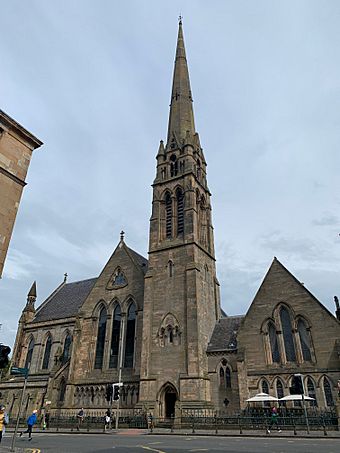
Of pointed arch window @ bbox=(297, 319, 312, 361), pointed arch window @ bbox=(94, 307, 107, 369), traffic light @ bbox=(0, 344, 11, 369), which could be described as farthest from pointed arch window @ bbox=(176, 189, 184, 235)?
traffic light @ bbox=(0, 344, 11, 369)

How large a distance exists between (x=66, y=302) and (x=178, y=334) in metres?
22.7

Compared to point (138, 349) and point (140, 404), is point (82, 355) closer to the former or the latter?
point (138, 349)

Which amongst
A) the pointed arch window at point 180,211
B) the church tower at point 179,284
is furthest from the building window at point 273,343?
the pointed arch window at point 180,211

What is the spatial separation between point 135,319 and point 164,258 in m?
6.64

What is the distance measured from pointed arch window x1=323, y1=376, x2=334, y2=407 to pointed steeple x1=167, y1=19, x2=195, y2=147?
30023 mm

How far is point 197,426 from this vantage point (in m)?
25.6

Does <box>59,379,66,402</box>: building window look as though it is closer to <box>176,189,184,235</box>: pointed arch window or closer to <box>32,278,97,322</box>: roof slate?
<box>32,278,97,322</box>: roof slate

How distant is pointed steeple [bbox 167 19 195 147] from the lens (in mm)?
46031

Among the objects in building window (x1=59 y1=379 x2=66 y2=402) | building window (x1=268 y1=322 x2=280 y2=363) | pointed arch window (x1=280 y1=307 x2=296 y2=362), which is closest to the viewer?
pointed arch window (x1=280 y1=307 x2=296 y2=362)

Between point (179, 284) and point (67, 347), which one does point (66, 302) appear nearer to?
point (67, 347)

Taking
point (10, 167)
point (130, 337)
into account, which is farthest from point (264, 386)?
point (10, 167)

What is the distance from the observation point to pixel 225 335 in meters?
33.3

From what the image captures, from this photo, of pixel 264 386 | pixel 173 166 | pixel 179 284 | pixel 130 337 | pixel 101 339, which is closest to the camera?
pixel 264 386

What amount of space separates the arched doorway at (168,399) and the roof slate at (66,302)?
17466mm
